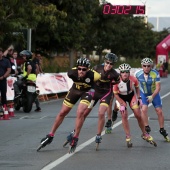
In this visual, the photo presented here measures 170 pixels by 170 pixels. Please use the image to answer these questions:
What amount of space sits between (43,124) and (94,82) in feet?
15.6

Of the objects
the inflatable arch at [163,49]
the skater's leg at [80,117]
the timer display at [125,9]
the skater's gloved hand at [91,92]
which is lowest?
the inflatable arch at [163,49]

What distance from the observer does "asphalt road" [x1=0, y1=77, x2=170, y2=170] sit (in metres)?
10.3

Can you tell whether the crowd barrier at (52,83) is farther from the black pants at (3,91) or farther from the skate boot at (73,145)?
the skate boot at (73,145)

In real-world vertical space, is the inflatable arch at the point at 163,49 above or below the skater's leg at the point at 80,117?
below

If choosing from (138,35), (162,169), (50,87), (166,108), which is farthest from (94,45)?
(162,169)

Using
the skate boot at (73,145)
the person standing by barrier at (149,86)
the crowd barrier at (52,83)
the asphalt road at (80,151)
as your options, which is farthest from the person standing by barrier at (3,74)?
the skate boot at (73,145)

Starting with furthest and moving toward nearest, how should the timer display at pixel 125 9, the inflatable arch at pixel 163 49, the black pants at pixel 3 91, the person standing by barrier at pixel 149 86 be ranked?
the inflatable arch at pixel 163 49 < the timer display at pixel 125 9 < the black pants at pixel 3 91 < the person standing by barrier at pixel 149 86

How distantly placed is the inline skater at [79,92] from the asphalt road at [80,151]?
0.90ft

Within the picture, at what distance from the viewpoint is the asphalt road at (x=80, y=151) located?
10.3 meters

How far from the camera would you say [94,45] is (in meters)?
52.2

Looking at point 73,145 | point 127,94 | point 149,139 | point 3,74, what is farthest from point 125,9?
point 73,145

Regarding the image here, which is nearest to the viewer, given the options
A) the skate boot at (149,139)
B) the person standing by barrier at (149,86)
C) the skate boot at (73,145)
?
the skate boot at (73,145)

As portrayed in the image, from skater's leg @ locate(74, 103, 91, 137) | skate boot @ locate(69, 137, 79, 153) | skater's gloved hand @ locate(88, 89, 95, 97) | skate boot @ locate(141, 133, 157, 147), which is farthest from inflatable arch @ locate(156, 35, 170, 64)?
skate boot @ locate(69, 137, 79, 153)

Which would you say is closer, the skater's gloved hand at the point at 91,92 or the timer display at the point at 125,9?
the skater's gloved hand at the point at 91,92
